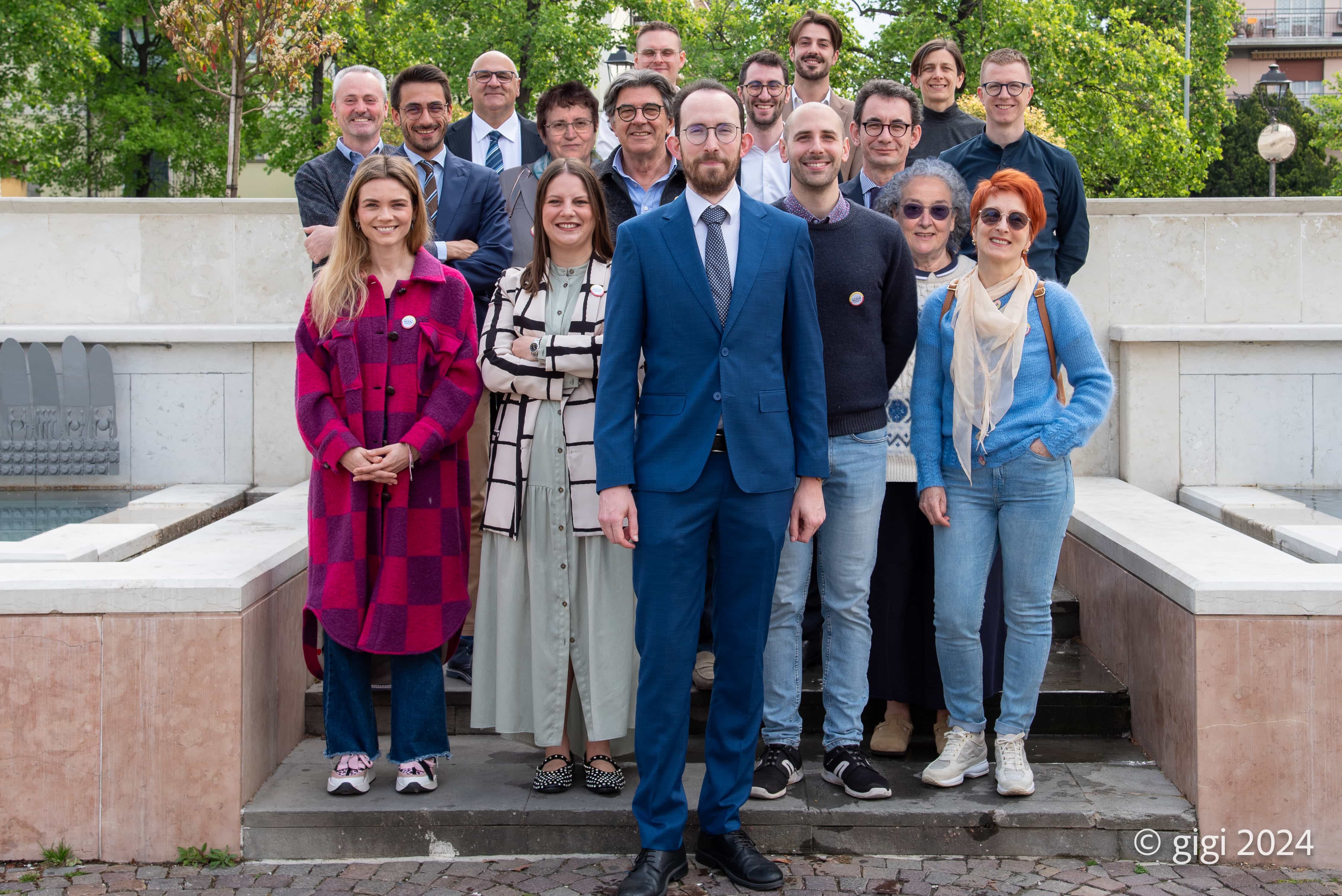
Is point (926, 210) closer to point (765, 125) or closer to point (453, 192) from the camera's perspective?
point (765, 125)

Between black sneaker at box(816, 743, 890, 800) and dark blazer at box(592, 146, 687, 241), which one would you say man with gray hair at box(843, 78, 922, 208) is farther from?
black sneaker at box(816, 743, 890, 800)

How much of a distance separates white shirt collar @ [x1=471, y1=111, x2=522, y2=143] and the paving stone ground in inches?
135

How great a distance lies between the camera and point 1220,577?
4.19 m

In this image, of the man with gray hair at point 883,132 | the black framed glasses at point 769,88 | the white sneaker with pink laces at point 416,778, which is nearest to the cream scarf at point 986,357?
the man with gray hair at point 883,132

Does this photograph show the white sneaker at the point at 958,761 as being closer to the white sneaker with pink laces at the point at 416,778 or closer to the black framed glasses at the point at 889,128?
the white sneaker with pink laces at the point at 416,778

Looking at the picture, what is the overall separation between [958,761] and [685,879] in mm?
1072

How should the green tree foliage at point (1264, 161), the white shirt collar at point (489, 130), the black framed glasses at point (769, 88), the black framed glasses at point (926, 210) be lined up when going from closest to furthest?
the black framed glasses at point (926, 210) → the black framed glasses at point (769, 88) → the white shirt collar at point (489, 130) → the green tree foliage at point (1264, 161)

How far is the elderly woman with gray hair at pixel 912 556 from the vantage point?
448cm

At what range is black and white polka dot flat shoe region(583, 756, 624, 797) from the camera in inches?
167

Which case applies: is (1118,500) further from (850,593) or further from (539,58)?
(539,58)

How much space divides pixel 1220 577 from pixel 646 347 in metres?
2.08

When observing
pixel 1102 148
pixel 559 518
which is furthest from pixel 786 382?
pixel 1102 148

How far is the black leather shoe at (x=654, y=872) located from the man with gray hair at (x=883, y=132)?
2.61m

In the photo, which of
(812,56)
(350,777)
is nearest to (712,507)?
(350,777)
